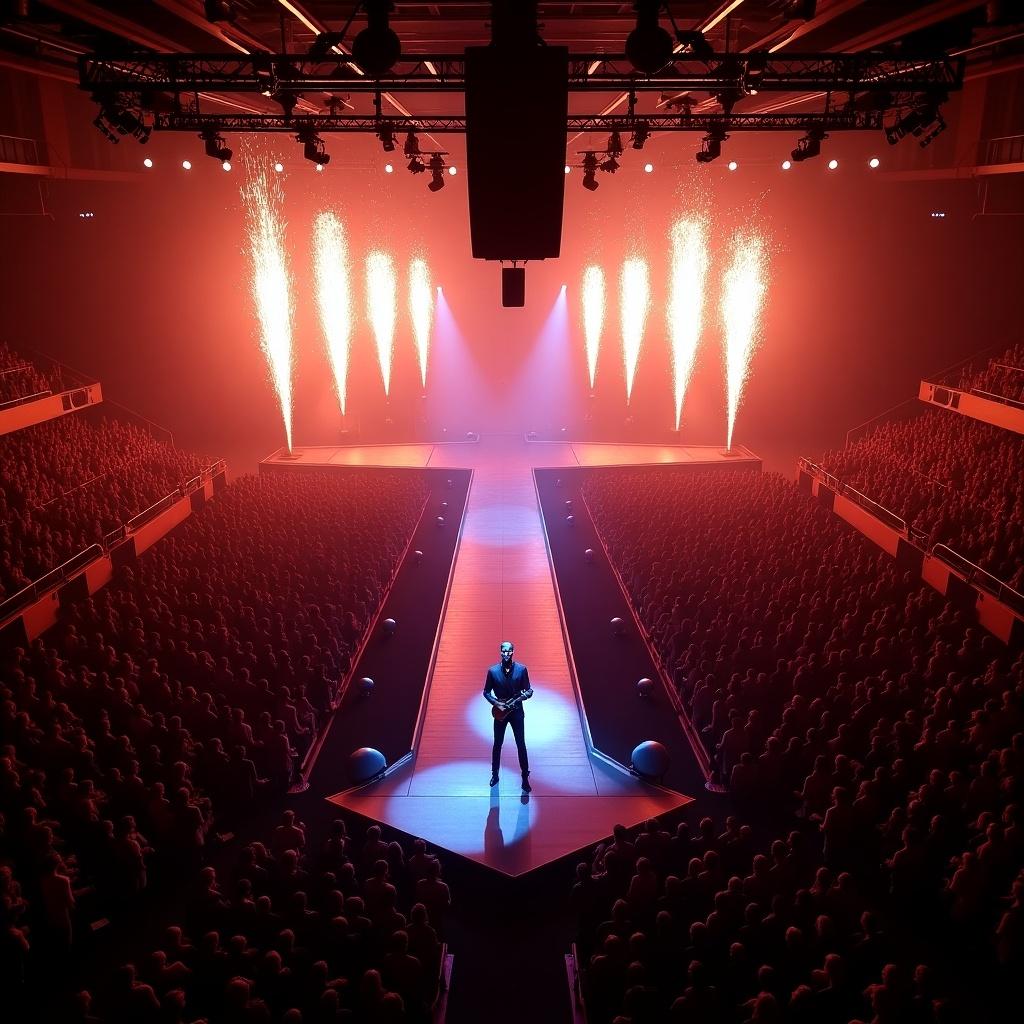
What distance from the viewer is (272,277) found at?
24859 millimetres

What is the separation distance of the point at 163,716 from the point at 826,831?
274 inches

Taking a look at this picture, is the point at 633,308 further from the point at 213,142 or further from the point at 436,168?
the point at 213,142

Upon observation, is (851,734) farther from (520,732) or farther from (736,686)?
(520,732)

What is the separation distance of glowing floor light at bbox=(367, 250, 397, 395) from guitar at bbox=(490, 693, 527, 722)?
20561 millimetres

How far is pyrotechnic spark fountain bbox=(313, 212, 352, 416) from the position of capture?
82.5 feet

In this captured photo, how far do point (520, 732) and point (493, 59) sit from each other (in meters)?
6.21

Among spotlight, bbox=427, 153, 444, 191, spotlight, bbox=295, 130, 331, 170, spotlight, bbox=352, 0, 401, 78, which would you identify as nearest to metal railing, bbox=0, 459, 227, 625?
spotlight, bbox=295, 130, 331, 170

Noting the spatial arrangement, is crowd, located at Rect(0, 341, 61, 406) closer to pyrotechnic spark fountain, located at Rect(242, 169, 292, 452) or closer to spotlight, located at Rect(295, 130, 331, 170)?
pyrotechnic spark fountain, located at Rect(242, 169, 292, 452)

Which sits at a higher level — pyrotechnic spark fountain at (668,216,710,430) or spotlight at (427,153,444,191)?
spotlight at (427,153,444,191)

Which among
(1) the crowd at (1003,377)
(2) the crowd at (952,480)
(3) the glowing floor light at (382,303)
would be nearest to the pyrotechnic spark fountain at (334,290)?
(3) the glowing floor light at (382,303)

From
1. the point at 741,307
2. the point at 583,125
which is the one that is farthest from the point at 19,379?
the point at 741,307

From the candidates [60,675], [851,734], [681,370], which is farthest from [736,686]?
Result: [681,370]

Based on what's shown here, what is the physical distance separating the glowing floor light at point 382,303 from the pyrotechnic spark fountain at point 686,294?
10022mm

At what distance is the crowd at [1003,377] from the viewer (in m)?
16.3
